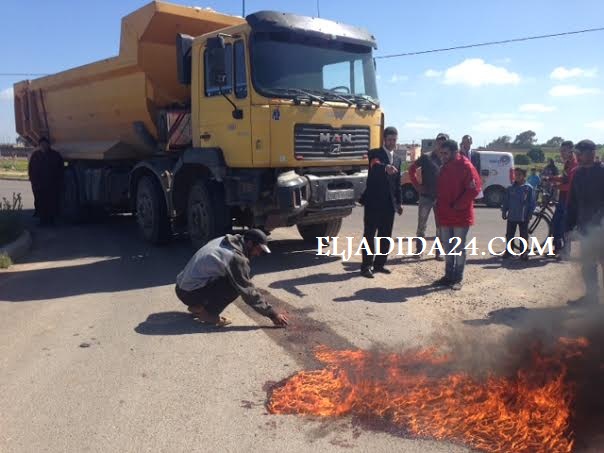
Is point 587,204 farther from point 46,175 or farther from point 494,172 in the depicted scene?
point 494,172

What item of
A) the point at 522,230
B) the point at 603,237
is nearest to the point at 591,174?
the point at 603,237

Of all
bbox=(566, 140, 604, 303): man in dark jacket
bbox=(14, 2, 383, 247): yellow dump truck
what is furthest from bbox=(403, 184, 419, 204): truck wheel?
bbox=(566, 140, 604, 303): man in dark jacket

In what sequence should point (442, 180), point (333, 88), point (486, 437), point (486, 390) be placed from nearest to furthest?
point (486, 437)
point (486, 390)
point (442, 180)
point (333, 88)

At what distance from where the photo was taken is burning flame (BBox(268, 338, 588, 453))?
3.16 metres

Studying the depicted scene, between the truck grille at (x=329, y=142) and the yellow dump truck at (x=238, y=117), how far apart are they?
15 mm

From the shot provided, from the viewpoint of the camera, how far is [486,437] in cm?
317

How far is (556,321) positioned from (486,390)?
102 cm

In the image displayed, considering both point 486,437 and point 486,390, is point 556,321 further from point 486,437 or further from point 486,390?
point 486,437

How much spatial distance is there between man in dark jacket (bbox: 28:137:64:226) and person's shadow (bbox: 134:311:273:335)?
23.8ft

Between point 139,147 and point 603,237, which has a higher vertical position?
point 139,147

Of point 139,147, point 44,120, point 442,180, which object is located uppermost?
point 44,120

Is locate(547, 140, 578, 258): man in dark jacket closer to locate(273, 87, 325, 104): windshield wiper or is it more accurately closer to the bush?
locate(273, 87, 325, 104): windshield wiper

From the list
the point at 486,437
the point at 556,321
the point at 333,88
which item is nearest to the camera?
the point at 486,437

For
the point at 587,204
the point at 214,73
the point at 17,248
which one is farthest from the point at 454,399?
the point at 17,248
